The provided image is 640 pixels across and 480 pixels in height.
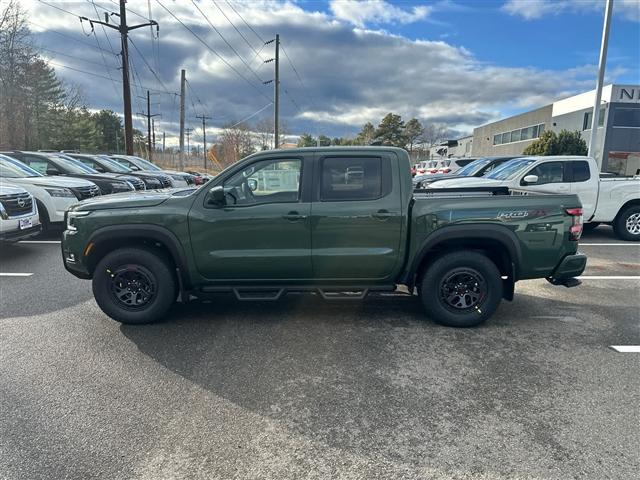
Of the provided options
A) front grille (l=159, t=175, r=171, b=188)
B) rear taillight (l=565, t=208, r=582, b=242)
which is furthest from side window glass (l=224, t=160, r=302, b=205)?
front grille (l=159, t=175, r=171, b=188)

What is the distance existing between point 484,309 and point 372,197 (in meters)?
1.69

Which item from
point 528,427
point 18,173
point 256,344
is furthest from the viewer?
point 18,173

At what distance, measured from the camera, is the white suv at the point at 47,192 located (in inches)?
337

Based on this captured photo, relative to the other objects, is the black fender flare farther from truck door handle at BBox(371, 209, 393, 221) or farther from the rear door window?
the rear door window

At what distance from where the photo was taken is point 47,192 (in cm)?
858

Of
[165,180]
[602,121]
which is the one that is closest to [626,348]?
[165,180]

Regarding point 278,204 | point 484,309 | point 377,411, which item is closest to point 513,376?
point 484,309

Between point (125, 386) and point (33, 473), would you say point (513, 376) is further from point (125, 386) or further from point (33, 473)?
point (33, 473)

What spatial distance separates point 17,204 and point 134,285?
444 cm

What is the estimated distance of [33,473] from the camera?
234cm

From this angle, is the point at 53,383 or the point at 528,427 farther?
the point at 53,383

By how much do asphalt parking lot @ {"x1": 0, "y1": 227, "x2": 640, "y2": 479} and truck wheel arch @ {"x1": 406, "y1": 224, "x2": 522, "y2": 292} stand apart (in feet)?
2.14

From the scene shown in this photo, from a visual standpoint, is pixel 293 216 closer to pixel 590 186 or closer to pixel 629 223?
pixel 590 186

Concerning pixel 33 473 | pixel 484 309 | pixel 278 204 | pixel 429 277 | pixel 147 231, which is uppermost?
pixel 278 204
